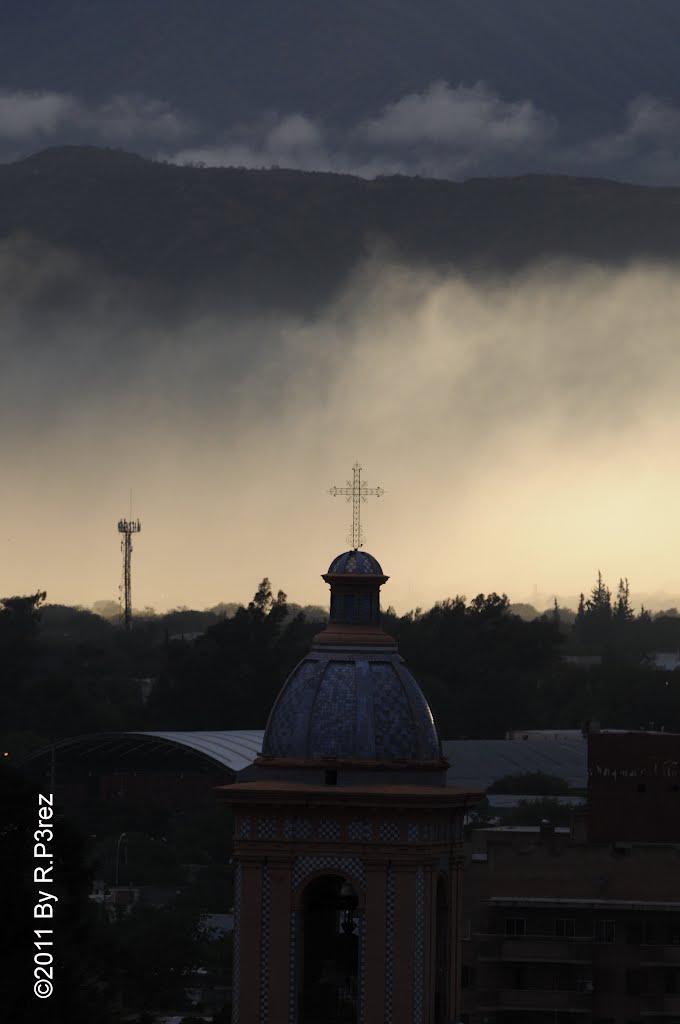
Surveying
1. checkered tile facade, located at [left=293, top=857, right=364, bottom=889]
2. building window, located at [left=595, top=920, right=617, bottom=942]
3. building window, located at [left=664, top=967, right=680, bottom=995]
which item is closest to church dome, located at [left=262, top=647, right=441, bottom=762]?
checkered tile facade, located at [left=293, top=857, right=364, bottom=889]

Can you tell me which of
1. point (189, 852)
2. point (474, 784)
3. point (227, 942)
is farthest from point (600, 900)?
point (474, 784)

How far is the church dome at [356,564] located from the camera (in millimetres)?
37156

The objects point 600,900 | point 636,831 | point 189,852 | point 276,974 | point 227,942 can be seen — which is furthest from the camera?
point 189,852

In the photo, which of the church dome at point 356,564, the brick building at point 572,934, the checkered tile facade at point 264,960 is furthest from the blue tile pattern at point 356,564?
the brick building at point 572,934

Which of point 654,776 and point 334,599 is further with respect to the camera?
point 654,776

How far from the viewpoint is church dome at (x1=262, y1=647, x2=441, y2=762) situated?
35.8 m

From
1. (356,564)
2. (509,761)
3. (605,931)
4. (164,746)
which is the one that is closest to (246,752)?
(164,746)

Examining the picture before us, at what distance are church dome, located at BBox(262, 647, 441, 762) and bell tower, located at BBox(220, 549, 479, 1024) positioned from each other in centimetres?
1

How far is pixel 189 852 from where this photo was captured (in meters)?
153

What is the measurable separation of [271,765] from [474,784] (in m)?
144

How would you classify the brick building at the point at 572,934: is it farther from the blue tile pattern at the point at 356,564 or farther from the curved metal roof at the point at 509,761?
the curved metal roof at the point at 509,761

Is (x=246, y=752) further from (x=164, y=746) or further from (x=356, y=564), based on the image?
(x=356, y=564)

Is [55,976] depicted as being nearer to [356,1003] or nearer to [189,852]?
[356,1003]

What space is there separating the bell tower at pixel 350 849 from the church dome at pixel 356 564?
82 cm
